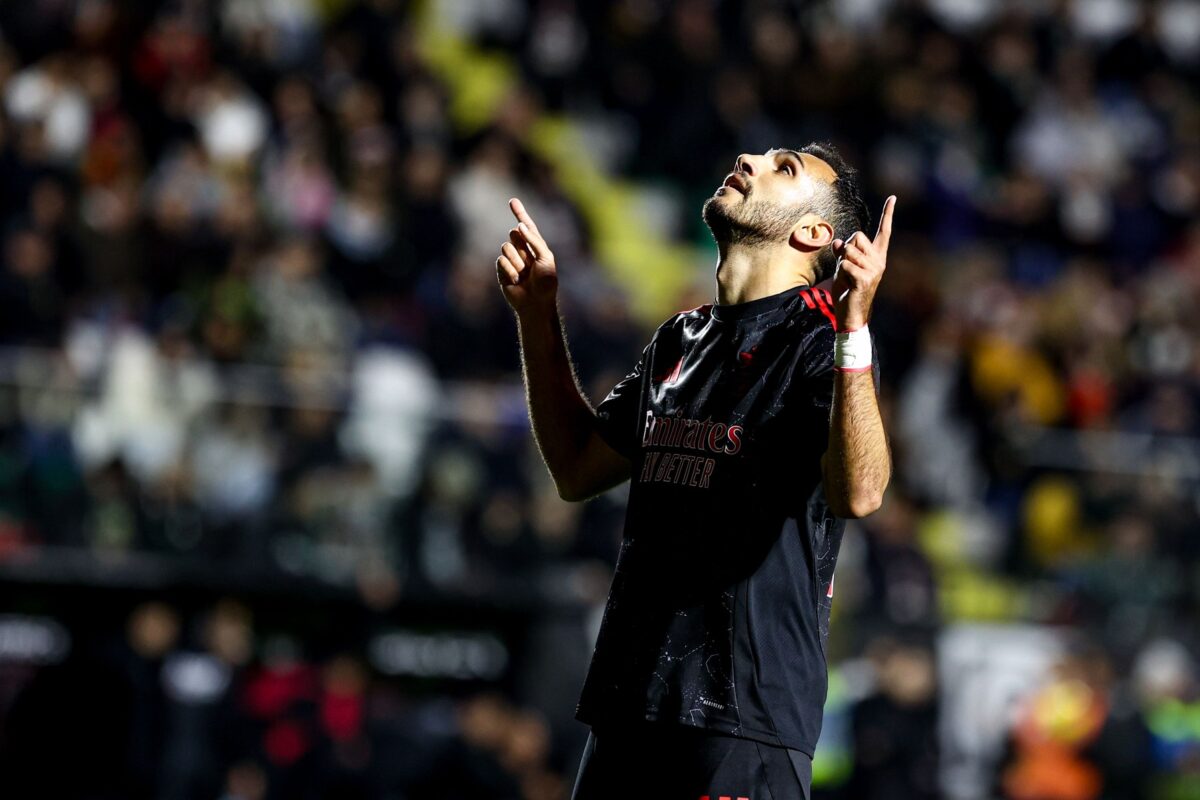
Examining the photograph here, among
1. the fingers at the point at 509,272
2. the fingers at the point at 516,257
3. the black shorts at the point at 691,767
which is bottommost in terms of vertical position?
the black shorts at the point at 691,767

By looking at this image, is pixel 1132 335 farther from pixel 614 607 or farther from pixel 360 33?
pixel 614 607

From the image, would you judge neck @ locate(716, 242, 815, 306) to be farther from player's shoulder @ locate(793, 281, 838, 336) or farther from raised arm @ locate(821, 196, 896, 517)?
raised arm @ locate(821, 196, 896, 517)

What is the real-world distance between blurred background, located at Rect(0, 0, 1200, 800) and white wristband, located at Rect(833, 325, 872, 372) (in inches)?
347

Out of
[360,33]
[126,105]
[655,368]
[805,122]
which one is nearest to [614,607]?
[655,368]

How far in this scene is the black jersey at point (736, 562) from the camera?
13.7 feet

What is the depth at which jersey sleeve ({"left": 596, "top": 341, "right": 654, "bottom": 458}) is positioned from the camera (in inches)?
188

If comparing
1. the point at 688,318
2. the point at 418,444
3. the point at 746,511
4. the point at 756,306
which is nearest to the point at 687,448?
the point at 746,511

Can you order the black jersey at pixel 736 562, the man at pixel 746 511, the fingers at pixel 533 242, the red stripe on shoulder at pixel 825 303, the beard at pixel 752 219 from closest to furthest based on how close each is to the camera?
the man at pixel 746 511, the black jersey at pixel 736 562, the red stripe on shoulder at pixel 825 303, the beard at pixel 752 219, the fingers at pixel 533 242

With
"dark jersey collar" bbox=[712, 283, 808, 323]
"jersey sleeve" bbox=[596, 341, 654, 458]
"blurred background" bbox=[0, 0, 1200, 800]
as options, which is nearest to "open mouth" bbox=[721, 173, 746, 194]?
"dark jersey collar" bbox=[712, 283, 808, 323]

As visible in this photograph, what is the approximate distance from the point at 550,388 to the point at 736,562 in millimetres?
865

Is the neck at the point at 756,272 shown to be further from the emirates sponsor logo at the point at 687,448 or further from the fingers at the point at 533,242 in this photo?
the fingers at the point at 533,242

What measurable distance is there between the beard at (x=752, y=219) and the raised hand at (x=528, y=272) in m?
0.50

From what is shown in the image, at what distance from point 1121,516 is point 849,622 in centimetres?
227

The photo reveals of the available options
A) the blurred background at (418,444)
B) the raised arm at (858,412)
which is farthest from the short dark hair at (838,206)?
the blurred background at (418,444)
